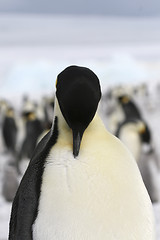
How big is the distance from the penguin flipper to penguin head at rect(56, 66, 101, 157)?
124 mm

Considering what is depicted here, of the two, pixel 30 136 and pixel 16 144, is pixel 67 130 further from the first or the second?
pixel 16 144

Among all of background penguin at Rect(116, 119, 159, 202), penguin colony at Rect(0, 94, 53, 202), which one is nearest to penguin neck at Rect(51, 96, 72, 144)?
background penguin at Rect(116, 119, 159, 202)

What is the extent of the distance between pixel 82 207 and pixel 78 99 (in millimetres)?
334

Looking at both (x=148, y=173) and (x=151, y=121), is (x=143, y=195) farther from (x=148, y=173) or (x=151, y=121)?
(x=151, y=121)

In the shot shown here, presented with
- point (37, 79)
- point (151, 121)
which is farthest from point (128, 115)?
point (37, 79)

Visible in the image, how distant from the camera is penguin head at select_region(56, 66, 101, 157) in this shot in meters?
1.44

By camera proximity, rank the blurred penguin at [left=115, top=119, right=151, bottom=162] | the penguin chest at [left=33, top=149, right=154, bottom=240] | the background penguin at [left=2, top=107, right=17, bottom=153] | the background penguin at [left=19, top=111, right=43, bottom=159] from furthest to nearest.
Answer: the background penguin at [left=2, top=107, right=17, bottom=153] → the background penguin at [left=19, top=111, right=43, bottom=159] → the blurred penguin at [left=115, top=119, right=151, bottom=162] → the penguin chest at [left=33, top=149, right=154, bottom=240]

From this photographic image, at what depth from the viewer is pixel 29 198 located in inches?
60.1

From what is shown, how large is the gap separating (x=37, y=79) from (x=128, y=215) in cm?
2658

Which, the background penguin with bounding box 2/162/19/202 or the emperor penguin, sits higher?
the emperor penguin

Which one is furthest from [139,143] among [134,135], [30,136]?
[30,136]

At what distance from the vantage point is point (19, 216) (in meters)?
1.54

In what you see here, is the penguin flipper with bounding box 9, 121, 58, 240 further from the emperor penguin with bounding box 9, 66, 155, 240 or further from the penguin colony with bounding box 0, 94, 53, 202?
the penguin colony with bounding box 0, 94, 53, 202

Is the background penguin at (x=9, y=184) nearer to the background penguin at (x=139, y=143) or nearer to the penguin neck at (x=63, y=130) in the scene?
Answer: the background penguin at (x=139, y=143)
